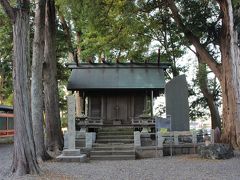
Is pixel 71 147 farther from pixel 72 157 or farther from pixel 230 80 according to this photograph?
pixel 230 80

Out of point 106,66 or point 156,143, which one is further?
point 106,66

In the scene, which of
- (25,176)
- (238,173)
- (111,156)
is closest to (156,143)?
(111,156)

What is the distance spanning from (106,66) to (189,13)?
6.26 metres

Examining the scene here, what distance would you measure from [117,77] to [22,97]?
1265 cm

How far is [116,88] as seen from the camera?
22.9m

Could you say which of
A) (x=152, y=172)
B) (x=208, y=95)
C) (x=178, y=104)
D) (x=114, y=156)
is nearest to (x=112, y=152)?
(x=114, y=156)

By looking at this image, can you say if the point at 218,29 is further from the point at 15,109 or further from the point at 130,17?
the point at 15,109

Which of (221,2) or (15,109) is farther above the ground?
(221,2)

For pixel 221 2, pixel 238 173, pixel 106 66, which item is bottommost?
pixel 238 173

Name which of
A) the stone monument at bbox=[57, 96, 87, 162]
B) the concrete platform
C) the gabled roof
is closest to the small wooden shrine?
the gabled roof

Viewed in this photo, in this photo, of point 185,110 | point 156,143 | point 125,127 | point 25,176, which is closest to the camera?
point 25,176

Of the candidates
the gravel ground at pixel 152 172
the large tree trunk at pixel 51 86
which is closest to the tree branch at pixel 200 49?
the large tree trunk at pixel 51 86

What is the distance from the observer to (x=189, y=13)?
21.3 m

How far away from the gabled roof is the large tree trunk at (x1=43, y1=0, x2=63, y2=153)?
3231 mm
